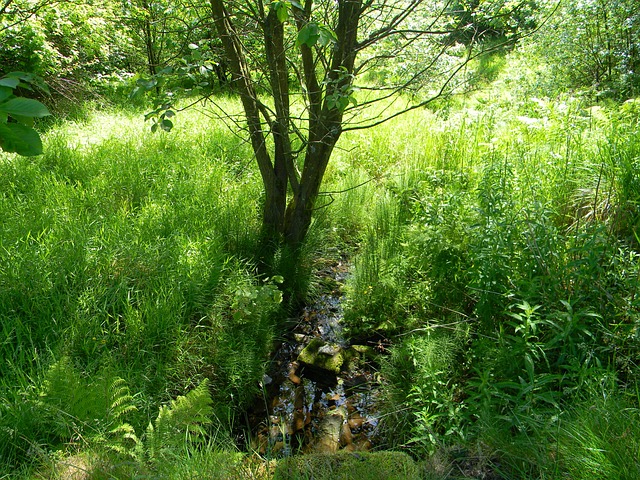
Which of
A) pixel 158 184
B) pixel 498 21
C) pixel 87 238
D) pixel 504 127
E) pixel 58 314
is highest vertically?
pixel 498 21

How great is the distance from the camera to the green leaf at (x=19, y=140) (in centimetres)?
108

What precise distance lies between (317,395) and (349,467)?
4.50ft

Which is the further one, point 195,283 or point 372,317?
point 372,317

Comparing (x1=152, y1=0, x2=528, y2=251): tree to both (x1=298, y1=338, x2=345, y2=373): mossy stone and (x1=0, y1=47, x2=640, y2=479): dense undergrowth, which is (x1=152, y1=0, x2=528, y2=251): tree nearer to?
(x1=0, y1=47, x2=640, y2=479): dense undergrowth

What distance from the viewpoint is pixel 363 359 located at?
3523mm

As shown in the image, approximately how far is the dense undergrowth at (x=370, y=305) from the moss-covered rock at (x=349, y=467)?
0.54ft

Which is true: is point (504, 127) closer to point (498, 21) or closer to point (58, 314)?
point (498, 21)

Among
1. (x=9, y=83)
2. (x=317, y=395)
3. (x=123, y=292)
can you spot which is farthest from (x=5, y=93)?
(x=317, y=395)

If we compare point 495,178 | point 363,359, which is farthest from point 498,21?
point 363,359

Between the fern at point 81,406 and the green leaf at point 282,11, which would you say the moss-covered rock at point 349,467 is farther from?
the green leaf at point 282,11

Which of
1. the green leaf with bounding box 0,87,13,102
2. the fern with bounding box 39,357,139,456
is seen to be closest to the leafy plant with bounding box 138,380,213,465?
the fern with bounding box 39,357,139,456

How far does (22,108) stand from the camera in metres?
1.08

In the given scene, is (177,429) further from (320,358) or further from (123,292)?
(320,358)

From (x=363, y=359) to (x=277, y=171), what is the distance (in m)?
1.92
